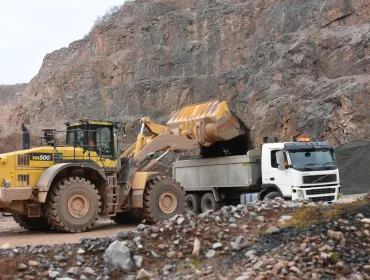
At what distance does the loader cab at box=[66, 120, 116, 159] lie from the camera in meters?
13.3

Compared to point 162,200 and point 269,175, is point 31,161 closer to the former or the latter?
point 162,200

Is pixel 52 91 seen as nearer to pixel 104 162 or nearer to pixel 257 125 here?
pixel 257 125

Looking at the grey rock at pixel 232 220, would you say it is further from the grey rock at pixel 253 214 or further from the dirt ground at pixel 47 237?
the dirt ground at pixel 47 237

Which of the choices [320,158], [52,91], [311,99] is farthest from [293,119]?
[52,91]

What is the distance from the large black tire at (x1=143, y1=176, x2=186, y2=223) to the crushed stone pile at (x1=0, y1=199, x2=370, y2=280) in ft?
18.6

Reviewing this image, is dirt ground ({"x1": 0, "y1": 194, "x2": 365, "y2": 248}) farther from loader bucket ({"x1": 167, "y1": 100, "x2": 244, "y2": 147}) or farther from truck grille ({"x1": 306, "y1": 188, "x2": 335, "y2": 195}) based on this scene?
loader bucket ({"x1": 167, "y1": 100, "x2": 244, "y2": 147})

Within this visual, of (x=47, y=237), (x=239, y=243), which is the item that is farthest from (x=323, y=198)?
(x=47, y=237)

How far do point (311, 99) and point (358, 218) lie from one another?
69.9ft

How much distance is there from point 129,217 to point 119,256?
8021mm

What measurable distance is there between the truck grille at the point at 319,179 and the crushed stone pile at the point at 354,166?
21.2 feet

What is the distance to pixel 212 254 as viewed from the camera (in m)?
6.88

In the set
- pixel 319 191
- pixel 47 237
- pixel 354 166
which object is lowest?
pixel 47 237

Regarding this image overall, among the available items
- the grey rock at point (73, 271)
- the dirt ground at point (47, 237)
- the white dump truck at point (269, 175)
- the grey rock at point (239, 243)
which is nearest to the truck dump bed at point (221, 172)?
the white dump truck at point (269, 175)

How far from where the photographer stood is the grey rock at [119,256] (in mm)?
6613
